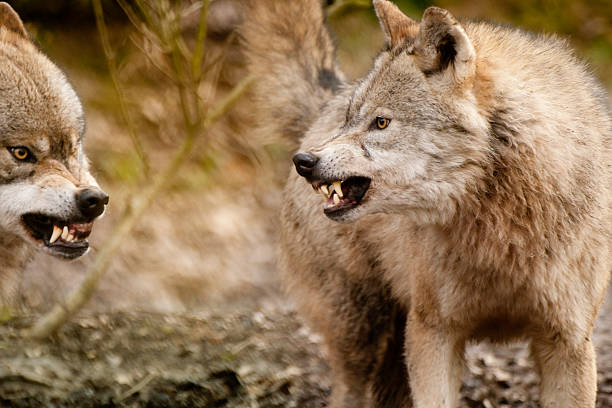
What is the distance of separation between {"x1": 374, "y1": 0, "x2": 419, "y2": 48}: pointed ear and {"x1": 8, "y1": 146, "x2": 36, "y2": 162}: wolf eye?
159 cm

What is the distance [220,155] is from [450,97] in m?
5.24

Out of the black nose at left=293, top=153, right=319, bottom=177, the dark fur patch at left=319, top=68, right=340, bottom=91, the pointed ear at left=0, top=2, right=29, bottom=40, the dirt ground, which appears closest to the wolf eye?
the pointed ear at left=0, top=2, right=29, bottom=40

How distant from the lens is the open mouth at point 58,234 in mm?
3293

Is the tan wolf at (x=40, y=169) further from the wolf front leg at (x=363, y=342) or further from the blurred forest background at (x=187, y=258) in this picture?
the wolf front leg at (x=363, y=342)

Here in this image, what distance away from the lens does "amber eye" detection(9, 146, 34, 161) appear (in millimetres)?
3271

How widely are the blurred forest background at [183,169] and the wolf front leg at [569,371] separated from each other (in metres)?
3.92

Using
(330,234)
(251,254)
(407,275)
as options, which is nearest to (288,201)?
(330,234)

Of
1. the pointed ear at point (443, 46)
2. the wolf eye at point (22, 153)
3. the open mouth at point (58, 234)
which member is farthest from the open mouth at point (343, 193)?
the wolf eye at point (22, 153)

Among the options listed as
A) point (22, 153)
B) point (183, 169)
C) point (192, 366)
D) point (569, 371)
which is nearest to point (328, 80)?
point (192, 366)

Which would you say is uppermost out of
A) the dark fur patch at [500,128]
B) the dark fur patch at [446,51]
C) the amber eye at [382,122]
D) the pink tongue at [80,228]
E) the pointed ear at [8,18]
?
the dark fur patch at [446,51]

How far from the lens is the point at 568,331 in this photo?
11.2 feet

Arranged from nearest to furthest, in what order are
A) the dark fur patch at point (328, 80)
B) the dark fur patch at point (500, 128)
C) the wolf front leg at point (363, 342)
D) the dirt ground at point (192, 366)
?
1. the dark fur patch at point (500, 128)
2. the dirt ground at point (192, 366)
3. the wolf front leg at point (363, 342)
4. the dark fur patch at point (328, 80)

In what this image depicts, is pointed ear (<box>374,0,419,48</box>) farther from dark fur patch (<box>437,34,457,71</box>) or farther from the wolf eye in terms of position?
the wolf eye

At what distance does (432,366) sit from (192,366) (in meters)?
1.45
